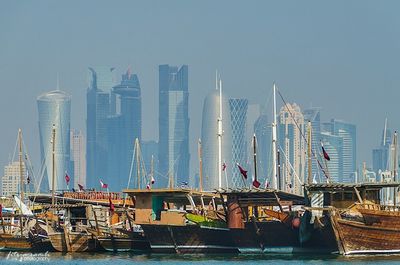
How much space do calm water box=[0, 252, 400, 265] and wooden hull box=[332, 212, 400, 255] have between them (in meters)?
0.79

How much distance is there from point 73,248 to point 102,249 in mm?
2342

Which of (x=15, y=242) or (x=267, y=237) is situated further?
(x=15, y=242)

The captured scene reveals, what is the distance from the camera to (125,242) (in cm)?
11050

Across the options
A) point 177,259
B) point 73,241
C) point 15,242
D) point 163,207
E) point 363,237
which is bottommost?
point 177,259

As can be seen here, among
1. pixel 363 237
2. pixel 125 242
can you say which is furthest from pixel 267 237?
pixel 125 242

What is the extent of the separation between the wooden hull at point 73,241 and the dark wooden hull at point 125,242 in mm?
759

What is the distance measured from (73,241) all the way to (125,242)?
416cm

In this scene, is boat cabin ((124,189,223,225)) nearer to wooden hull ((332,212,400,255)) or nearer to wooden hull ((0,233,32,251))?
wooden hull ((0,233,32,251))

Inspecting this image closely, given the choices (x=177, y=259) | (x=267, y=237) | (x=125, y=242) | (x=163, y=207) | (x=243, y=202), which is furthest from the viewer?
(x=125, y=242)

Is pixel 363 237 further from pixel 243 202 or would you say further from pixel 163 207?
pixel 163 207

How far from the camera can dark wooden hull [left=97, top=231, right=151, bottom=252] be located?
10944cm

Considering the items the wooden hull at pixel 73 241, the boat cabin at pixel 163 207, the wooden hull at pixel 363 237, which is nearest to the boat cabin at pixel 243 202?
the boat cabin at pixel 163 207

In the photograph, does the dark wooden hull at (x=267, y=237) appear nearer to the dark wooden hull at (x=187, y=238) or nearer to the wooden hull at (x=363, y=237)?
the dark wooden hull at (x=187, y=238)

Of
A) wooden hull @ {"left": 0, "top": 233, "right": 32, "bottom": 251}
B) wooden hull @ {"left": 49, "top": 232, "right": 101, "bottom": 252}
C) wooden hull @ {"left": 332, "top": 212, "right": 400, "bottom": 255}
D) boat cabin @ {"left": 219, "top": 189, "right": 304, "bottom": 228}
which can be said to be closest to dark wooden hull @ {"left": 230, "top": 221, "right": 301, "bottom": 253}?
boat cabin @ {"left": 219, "top": 189, "right": 304, "bottom": 228}
